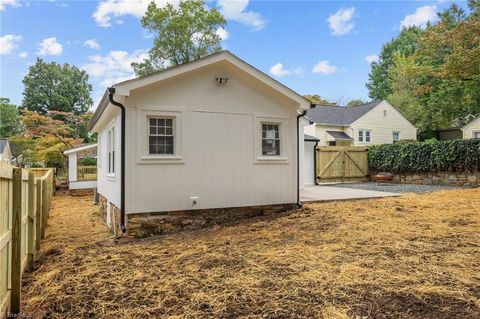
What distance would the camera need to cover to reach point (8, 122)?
3662 cm

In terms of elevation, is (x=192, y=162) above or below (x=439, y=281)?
above

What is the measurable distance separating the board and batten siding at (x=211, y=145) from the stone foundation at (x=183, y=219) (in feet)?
0.42

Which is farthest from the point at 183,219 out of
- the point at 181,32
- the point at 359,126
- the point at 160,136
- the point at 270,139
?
the point at 181,32

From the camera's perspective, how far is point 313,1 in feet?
51.7

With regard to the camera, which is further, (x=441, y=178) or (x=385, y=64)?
(x=385, y=64)

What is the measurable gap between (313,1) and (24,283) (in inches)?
615

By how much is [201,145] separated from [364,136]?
19234mm

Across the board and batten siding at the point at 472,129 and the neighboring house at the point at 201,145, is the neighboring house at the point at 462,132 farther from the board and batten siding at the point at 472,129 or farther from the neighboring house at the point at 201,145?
the neighboring house at the point at 201,145

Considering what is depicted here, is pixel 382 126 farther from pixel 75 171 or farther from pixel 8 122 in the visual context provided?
pixel 8 122

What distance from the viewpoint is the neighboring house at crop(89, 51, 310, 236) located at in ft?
22.1

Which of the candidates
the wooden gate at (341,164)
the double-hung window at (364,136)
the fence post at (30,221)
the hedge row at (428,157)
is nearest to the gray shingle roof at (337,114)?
the double-hung window at (364,136)

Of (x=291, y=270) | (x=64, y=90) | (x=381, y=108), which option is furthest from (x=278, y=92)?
(x=64, y=90)

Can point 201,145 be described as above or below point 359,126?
below

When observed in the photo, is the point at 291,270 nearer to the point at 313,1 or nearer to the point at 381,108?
the point at 313,1
